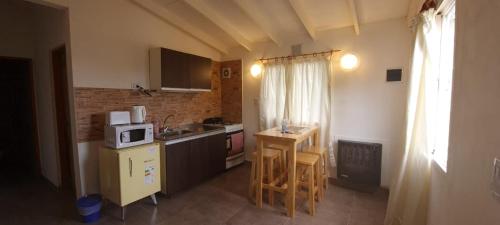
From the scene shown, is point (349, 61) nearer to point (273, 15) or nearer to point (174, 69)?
point (273, 15)

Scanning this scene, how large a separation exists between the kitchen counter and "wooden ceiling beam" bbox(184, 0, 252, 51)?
5.16ft

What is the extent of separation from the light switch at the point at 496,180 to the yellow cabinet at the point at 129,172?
8.82 ft

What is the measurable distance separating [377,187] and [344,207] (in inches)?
30.6

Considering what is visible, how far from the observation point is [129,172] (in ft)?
7.64

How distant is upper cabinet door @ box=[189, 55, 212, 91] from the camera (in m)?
3.35

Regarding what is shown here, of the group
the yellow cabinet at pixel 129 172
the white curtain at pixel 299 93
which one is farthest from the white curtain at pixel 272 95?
the yellow cabinet at pixel 129 172

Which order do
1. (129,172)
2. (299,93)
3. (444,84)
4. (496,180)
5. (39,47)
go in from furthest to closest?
(299,93), (39,47), (129,172), (444,84), (496,180)

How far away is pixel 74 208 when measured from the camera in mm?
2525

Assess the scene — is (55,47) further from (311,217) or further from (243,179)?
(311,217)

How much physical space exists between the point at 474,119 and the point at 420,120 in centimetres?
105

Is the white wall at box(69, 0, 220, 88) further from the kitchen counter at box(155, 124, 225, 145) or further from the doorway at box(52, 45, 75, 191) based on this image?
the kitchen counter at box(155, 124, 225, 145)

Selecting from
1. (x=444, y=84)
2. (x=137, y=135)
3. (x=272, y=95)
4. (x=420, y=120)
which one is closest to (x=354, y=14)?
(x=444, y=84)

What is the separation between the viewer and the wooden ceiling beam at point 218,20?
9.01 feet

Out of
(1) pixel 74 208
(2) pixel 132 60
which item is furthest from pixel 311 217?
(2) pixel 132 60
